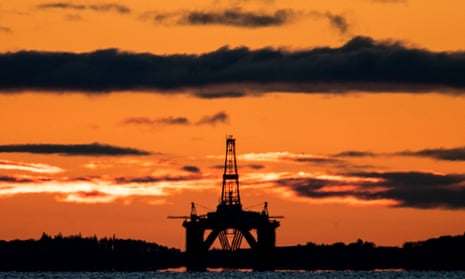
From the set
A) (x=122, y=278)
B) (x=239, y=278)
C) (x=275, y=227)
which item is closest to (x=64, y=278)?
(x=122, y=278)

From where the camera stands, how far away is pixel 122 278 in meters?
136

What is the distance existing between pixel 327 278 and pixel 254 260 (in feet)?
34.7

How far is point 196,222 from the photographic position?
15275 cm

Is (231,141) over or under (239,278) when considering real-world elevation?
over

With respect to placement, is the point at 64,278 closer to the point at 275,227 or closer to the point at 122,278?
the point at 122,278

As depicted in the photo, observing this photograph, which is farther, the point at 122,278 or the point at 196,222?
the point at 196,222

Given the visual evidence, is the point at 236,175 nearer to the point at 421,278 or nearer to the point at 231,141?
the point at 231,141

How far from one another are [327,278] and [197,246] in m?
14.1

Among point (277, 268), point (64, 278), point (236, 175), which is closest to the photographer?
point (64, 278)

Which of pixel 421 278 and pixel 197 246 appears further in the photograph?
pixel 197 246

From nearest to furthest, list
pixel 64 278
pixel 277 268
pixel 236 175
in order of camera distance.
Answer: pixel 64 278 → pixel 236 175 → pixel 277 268

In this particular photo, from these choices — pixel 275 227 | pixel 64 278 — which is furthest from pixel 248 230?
pixel 64 278

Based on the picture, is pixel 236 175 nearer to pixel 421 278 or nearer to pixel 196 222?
pixel 196 222

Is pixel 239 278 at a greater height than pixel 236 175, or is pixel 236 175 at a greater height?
pixel 236 175
